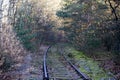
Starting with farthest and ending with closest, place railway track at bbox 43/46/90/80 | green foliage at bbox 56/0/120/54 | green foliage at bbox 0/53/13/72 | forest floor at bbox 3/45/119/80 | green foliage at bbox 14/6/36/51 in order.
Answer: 1. green foliage at bbox 14/6/36/51
2. green foliage at bbox 56/0/120/54
3. forest floor at bbox 3/45/119/80
4. railway track at bbox 43/46/90/80
5. green foliage at bbox 0/53/13/72

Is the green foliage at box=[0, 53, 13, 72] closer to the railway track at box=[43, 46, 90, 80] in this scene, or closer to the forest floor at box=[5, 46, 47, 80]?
the forest floor at box=[5, 46, 47, 80]

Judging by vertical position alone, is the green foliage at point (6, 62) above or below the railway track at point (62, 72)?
above

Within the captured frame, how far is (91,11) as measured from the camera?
32.8 meters

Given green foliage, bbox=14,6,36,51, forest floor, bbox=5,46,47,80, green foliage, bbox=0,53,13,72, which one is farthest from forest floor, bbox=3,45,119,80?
green foliage, bbox=14,6,36,51

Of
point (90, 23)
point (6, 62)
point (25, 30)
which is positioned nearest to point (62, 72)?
point (6, 62)

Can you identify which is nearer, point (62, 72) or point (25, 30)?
point (62, 72)

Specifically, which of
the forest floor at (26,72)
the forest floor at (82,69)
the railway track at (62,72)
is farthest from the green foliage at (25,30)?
the forest floor at (26,72)

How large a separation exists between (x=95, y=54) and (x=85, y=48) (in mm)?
2893

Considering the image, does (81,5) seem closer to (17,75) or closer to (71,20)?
(71,20)

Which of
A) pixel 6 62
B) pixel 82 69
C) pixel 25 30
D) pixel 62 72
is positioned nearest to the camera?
pixel 6 62

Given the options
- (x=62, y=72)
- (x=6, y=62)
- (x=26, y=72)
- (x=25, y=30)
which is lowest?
(x=62, y=72)

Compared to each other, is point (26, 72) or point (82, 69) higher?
point (26, 72)

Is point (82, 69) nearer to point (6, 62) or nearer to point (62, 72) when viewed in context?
point (62, 72)

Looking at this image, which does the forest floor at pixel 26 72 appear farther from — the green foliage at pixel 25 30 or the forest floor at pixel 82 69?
the green foliage at pixel 25 30
